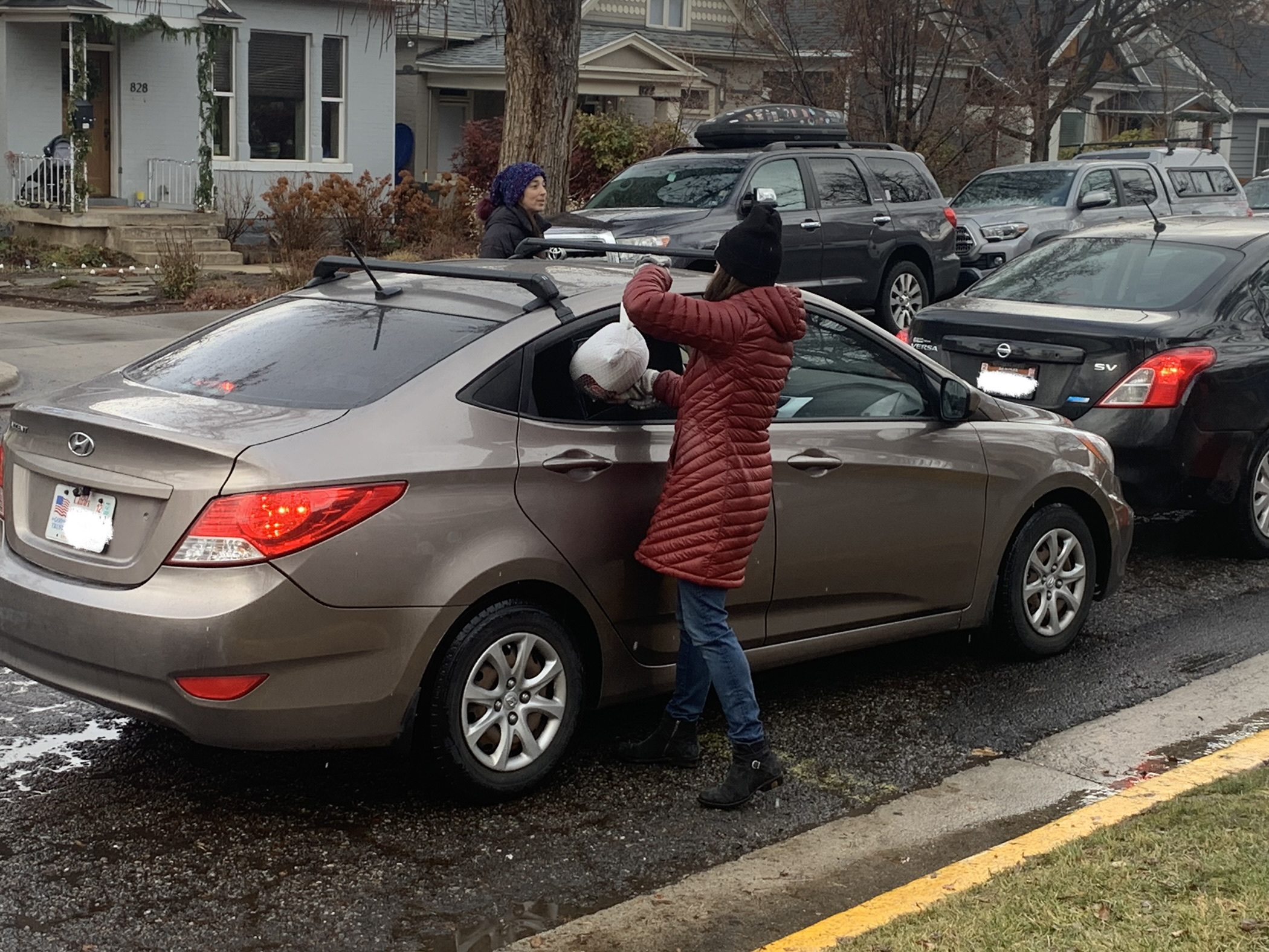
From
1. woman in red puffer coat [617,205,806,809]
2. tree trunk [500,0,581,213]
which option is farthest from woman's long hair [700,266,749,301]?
tree trunk [500,0,581,213]

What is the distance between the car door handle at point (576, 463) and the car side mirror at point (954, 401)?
5.18 ft

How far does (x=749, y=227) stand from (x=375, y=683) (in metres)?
1.72

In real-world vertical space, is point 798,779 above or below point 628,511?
below

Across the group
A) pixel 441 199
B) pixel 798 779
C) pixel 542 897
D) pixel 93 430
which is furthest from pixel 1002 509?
pixel 441 199

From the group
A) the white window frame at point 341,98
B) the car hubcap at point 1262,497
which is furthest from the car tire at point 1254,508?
the white window frame at point 341,98

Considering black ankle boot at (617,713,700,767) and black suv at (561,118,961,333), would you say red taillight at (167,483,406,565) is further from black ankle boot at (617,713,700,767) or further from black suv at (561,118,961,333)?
black suv at (561,118,961,333)

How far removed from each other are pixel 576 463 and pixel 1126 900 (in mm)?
1982

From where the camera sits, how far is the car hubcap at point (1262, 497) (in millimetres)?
8086

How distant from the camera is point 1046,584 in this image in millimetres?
6375

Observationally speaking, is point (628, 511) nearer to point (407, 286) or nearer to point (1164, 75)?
point (407, 286)

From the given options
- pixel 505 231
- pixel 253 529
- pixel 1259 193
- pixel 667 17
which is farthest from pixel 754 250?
pixel 667 17

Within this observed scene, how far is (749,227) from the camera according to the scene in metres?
4.77

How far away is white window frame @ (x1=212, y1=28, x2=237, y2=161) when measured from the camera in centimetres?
2620

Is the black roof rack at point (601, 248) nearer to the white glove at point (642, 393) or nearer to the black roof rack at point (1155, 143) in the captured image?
the white glove at point (642, 393)
